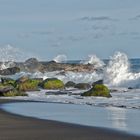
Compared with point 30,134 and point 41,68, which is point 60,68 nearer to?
point 41,68

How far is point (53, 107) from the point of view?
2158 cm

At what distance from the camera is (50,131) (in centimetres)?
1372

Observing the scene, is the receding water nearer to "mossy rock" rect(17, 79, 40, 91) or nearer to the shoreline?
the shoreline

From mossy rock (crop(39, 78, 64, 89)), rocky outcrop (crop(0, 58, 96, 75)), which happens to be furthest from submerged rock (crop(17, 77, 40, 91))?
rocky outcrop (crop(0, 58, 96, 75))

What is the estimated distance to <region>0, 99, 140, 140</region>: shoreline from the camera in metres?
12.5

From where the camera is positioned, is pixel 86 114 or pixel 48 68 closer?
pixel 86 114

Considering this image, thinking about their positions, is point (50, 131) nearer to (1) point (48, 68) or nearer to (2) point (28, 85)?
(2) point (28, 85)

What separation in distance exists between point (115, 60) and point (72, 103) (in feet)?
82.8

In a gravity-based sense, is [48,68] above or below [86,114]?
above

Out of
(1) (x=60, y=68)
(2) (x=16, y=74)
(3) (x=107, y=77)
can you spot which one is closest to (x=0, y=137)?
(3) (x=107, y=77)

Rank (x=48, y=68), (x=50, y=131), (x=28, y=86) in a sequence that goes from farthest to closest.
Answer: (x=48, y=68) → (x=28, y=86) → (x=50, y=131)

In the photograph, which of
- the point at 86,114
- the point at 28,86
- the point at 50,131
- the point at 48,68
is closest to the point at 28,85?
the point at 28,86

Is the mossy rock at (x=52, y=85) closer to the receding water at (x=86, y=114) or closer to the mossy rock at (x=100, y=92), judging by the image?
the mossy rock at (x=100, y=92)

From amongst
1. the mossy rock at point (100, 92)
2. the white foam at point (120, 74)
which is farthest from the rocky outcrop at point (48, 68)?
the mossy rock at point (100, 92)
